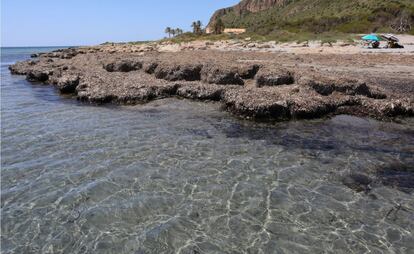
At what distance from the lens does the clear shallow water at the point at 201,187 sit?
7.09 m

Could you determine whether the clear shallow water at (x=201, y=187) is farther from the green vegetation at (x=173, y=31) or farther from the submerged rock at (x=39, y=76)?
the green vegetation at (x=173, y=31)

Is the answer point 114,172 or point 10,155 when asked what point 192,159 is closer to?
point 114,172

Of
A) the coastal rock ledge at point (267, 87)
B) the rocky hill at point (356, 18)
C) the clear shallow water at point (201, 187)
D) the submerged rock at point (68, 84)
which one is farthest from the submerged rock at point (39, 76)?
the rocky hill at point (356, 18)

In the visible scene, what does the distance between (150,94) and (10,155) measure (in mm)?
9259

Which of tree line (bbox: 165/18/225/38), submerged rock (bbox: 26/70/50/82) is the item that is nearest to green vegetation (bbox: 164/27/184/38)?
tree line (bbox: 165/18/225/38)

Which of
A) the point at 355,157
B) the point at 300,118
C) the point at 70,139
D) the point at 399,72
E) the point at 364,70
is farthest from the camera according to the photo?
the point at 364,70

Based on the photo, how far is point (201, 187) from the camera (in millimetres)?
9273

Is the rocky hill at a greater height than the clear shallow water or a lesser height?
greater

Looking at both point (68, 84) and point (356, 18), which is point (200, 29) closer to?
point (356, 18)

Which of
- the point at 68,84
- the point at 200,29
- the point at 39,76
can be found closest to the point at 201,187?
the point at 68,84

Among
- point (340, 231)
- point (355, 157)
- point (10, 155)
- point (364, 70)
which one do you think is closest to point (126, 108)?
point (10, 155)

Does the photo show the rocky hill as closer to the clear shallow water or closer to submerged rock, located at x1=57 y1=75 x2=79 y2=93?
submerged rock, located at x1=57 y1=75 x2=79 y2=93

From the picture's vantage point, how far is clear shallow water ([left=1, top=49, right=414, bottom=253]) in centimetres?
709

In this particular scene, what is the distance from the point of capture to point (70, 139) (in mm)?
13344
